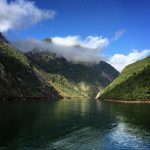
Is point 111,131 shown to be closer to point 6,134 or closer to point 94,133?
point 94,133

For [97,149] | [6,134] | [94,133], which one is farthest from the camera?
[94,133]

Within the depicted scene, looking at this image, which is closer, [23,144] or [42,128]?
[23,144]

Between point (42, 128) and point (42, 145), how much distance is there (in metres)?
33.1

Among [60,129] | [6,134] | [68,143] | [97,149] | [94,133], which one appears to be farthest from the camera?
[60,129]

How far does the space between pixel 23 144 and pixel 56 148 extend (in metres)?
10.1

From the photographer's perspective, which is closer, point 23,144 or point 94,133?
point 23,144

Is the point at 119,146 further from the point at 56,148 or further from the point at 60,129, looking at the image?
the point at 60,129

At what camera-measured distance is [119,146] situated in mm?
88688

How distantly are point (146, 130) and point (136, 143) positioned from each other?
2710 centimetres

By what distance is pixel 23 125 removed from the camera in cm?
12650

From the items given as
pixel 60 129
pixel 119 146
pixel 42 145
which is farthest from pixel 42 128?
pixel 119 146

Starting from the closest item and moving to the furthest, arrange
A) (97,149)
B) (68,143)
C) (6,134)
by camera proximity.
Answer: (97,149) → (68,143) → (6,134)

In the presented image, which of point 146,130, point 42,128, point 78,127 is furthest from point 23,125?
point 146,130

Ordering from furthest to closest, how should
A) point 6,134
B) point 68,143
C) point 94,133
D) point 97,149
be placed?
point 94,133, point 6,134, point 68,143, point 97,149
